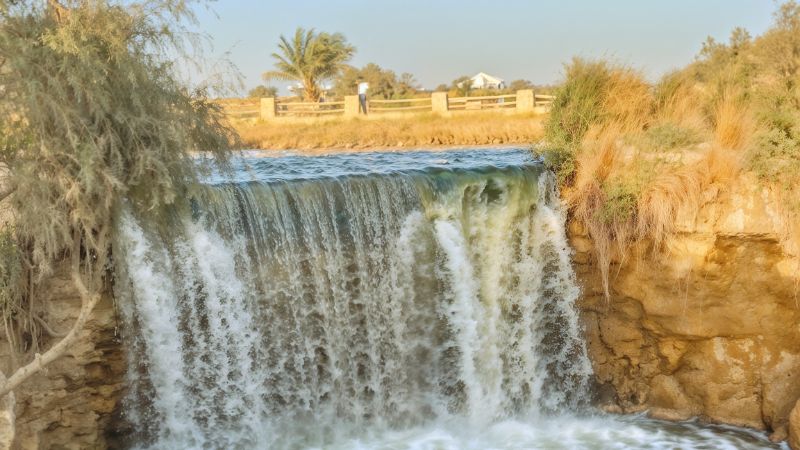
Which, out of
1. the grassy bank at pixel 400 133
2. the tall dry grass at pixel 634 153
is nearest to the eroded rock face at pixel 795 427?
the tall dry grass at pixel 634 153

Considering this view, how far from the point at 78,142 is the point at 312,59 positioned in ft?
72.9

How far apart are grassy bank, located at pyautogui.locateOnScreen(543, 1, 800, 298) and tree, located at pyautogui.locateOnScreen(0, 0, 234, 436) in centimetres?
372

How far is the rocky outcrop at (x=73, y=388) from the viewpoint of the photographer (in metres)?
5.37

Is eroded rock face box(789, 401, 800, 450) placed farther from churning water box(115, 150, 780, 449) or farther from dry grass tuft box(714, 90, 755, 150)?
dry grass tuft box(714, 90, 755, 150)

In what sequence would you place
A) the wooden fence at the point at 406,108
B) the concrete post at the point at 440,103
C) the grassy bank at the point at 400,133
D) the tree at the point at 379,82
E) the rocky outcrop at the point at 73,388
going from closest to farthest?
1. the rocky outcrop at the point at 73,388
2. the grassy bank at the point at 400,133
3. the wooden fence at the point at 406,108
4. the concrete post at the point at 440,103
5. the tree at the point at 379,82

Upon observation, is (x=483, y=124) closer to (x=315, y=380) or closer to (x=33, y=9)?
(x=315, y=380)

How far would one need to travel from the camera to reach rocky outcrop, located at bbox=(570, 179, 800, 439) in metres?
6.32

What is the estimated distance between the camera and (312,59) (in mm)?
26234

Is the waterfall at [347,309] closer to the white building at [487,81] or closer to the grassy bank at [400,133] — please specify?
the grassy bank at [400,133]

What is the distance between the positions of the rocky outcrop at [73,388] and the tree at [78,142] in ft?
0.44

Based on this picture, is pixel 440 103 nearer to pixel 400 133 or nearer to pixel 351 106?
pixel 351 106

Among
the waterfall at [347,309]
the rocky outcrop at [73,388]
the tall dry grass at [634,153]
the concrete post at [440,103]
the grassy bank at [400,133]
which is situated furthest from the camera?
the concrete post at [440,103]

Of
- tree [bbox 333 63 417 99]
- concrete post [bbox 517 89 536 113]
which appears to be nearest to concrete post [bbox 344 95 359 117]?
concrete post [bbox 517 89 536 113]

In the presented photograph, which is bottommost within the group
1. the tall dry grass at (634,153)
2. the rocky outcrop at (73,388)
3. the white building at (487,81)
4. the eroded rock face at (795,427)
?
the eroded rock face at (795,427)
